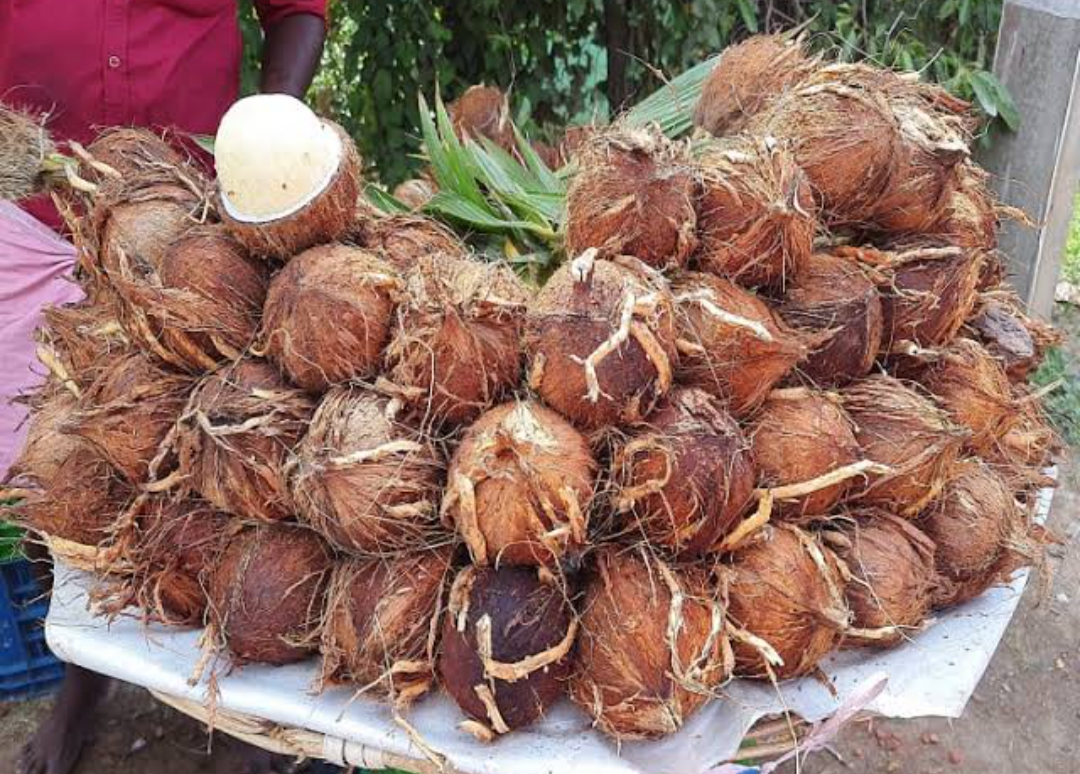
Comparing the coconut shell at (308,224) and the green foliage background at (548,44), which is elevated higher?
the coconut shell at (308,224)

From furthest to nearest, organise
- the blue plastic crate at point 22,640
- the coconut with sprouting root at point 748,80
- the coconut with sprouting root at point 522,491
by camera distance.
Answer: the blue plastic crate at point 22,640, the coconut with sprouting root at point 748,80, the coconut with sprouting root at point 522,491

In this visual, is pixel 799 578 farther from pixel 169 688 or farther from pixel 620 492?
pixel 169 688

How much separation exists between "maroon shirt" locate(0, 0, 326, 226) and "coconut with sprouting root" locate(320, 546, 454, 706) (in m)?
1.27

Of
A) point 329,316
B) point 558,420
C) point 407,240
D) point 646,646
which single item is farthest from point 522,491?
point 407,240

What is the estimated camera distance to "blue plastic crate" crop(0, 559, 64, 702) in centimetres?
259

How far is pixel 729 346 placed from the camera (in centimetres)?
131

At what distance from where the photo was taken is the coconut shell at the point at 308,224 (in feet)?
4.51

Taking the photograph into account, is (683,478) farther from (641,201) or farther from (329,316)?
(329,316)

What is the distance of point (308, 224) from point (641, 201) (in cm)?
44

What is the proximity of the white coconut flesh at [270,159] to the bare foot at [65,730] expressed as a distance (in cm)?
163

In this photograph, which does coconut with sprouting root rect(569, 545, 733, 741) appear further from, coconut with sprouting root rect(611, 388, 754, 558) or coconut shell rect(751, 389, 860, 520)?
coconut shell rect(751, 389, 860, 520)

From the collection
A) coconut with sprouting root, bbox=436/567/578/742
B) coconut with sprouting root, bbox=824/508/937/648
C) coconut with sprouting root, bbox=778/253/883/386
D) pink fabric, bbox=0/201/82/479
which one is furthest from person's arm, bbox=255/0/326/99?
coconut with sprouting root, bbox=824/508/937/648

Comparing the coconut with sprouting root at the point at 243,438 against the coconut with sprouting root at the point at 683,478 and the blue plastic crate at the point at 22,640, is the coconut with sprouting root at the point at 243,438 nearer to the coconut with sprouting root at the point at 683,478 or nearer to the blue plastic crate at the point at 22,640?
the coconut with sprouting root at the point at 683,478

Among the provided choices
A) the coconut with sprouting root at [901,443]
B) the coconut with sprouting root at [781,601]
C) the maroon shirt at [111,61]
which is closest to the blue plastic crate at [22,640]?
the maroon shirt at [111,61]
